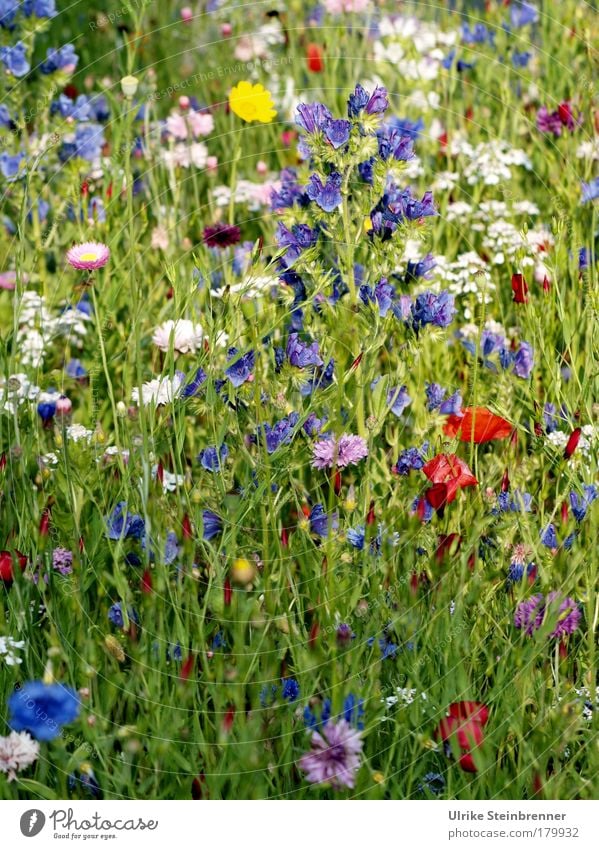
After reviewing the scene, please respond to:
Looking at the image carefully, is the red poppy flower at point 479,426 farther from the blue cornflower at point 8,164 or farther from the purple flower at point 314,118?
the blue cornflower at point 8,164

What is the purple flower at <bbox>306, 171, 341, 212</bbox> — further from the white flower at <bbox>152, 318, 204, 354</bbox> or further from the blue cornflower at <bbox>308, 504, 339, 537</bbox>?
the blue cornflower at <bbox>308, 504, 339, 537</bbox>

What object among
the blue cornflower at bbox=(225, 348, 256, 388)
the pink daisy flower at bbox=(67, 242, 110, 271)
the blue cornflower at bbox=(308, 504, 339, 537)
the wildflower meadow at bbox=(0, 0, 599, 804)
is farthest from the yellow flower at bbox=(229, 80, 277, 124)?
the blue cornflower at bbox=(308, 504, 339, 537)

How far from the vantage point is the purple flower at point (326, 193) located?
1.96m

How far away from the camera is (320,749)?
1646 millimetres

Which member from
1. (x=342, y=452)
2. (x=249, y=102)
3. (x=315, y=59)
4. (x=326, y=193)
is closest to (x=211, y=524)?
(x=342, y=452)

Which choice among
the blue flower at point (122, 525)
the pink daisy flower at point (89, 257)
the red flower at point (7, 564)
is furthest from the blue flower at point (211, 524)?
the pink daisy flower at point (89, 257)

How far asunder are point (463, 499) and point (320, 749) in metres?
0.60

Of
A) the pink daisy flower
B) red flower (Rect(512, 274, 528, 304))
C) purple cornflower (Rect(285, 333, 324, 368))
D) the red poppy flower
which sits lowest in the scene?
the red poppy flower

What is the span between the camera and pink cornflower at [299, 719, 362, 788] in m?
1.62

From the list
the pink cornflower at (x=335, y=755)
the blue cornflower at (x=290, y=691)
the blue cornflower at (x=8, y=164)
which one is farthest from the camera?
the blue cornflower at (x=8, y=164)

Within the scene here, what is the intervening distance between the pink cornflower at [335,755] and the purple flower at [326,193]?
0.90 m

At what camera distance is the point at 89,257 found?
2.13 metres
